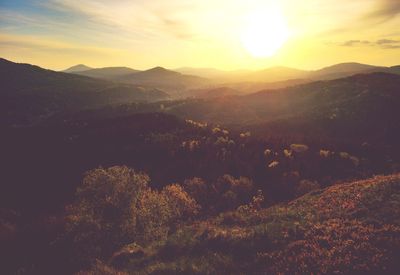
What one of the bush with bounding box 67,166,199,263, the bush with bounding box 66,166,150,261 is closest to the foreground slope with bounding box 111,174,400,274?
the bush with bounding box 67,166,199,263

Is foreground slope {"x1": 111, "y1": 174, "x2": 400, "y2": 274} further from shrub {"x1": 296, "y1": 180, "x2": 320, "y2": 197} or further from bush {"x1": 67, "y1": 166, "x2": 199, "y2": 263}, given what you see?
shrub {"x1": 296, "y1": 180, "x2": 320, "y2": 197}

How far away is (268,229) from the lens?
69.8 feet

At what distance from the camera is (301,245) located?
1794 centimetres

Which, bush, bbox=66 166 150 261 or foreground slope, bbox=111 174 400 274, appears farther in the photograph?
bush, bbox=66 166 150 261

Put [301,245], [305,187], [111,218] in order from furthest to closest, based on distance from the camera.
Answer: [305,187]
[111,218]
[301,245]

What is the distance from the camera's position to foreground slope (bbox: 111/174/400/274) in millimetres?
15461

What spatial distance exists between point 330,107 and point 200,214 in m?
126

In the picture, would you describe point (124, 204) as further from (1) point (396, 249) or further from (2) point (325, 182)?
(2) point (325, 182)

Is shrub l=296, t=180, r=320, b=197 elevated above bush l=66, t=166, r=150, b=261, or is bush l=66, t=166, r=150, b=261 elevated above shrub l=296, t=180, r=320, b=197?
bush l=66, t=166, r=150, b=261

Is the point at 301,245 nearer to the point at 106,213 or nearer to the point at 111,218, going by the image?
the point at 111,218

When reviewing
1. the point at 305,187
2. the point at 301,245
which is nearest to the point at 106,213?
the point at 301,245

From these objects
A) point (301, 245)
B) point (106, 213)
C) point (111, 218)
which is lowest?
point (111, 218)

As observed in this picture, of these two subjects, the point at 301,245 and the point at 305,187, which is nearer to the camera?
the point at 301,245

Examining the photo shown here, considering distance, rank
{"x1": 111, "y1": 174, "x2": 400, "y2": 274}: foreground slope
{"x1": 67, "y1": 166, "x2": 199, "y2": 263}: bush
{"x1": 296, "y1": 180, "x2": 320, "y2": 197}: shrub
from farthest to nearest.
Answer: {"x1": 296, "y1": 180, "x2": 320, "y2": 197}: shrub < {"x1": 67, "y1": 166, "x2": 199, "y2": 263}: bush < {"x1": 111, "y1": 174, "x2": 400, "y2": 274}: foreground slope
